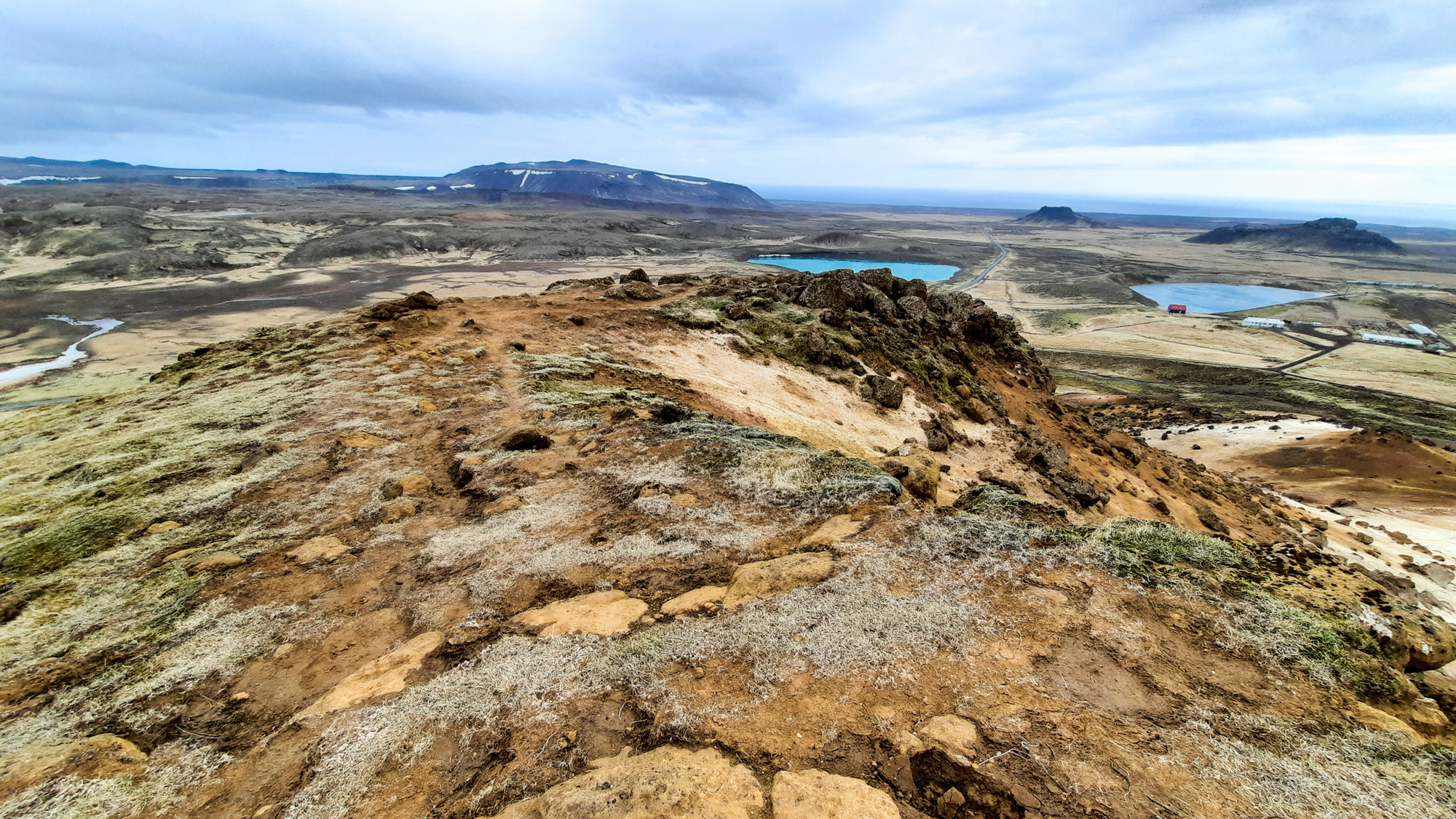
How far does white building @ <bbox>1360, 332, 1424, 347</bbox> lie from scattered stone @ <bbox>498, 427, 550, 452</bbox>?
84988 mm

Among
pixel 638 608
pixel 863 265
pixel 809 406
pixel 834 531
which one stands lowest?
pixel 809 406

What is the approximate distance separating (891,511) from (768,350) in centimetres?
1230

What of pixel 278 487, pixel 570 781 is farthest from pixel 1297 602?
pixel 278 487

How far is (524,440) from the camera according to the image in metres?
9.85

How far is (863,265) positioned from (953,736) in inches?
4048

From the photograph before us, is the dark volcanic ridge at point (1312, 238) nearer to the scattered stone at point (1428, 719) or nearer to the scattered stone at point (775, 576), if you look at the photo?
the scattered stone at point (1428, 719)

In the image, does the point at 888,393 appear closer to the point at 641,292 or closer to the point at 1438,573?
the point at 641,292

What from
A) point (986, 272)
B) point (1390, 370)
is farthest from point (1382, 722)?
point (986, 272)

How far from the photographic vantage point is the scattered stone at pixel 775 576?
601cm

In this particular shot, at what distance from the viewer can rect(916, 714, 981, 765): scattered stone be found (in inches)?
163

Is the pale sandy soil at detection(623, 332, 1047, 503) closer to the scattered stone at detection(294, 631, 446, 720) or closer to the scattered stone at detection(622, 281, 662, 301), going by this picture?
the scattered stone at detection(622, 281, 662, 301)

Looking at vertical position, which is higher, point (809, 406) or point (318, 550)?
point (318, 550)

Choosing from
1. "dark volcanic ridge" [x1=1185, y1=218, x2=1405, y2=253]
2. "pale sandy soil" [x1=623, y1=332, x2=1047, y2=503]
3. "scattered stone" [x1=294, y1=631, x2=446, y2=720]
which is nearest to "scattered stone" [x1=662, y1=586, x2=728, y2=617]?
"scattered stone" [x1=294, y1=631, x2=446, y2=720]

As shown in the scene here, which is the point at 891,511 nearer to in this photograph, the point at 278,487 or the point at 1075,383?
the point at 278,487
